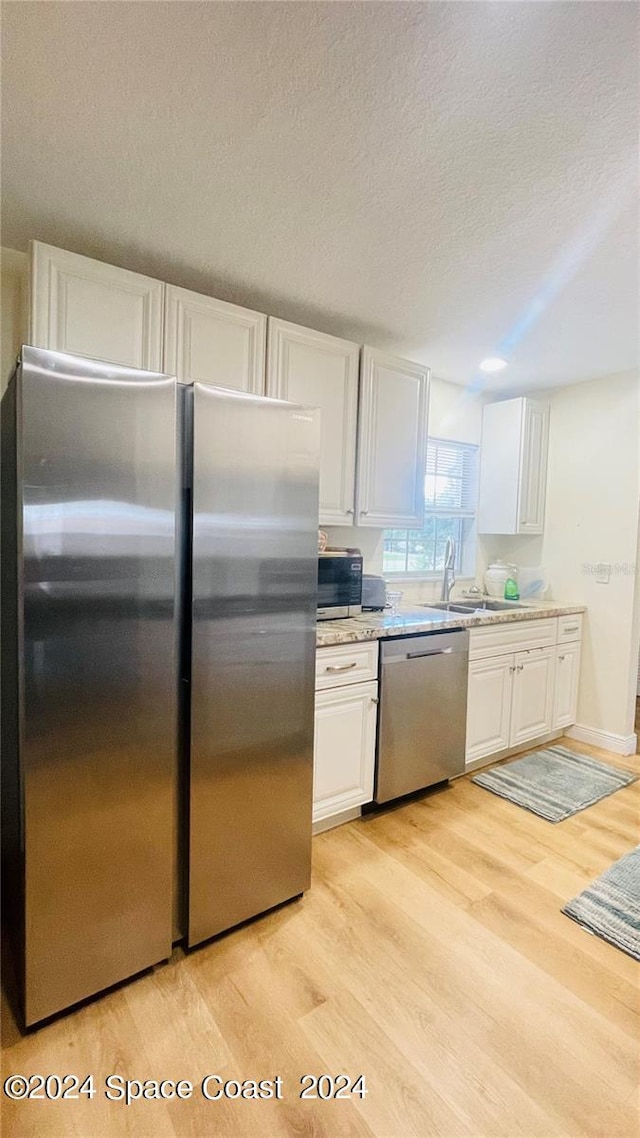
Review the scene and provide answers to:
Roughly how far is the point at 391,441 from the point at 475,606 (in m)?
1.44

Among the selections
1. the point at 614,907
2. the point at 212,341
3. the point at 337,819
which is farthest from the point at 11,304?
the point at 614,907

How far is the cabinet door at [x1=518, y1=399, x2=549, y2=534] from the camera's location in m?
3.56

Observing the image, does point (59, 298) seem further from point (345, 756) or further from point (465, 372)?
point (465, 372)

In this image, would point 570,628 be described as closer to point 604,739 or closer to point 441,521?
point 604,739

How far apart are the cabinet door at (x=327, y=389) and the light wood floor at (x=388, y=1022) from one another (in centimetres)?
173

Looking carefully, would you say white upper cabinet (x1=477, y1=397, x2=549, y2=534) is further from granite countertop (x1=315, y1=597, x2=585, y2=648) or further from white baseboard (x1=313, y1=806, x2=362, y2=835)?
white baseboard (x1=313, y1=806, x2=362, y2=835)

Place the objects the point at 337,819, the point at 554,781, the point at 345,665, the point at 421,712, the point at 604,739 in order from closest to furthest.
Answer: the point at 345,665 → the point at 337,819 → the point at 421,712 → the point at 554,781 → the point at 604,739

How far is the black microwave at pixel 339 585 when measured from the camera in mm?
2426

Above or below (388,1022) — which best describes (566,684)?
above

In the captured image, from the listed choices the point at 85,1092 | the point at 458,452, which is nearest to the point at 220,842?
the point at 85,1092

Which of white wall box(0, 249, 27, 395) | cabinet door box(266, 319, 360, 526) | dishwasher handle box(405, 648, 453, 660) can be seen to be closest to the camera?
white wall box(0, 249, 27, 395)

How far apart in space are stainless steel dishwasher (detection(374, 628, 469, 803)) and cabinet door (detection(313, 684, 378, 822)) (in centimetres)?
7

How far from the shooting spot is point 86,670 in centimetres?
137

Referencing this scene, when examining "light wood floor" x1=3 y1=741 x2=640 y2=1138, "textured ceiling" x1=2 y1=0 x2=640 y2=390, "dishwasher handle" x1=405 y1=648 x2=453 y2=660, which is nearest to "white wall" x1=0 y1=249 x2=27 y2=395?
"textured ceiling" x1=2 y1=0 x2=640 y2=390
